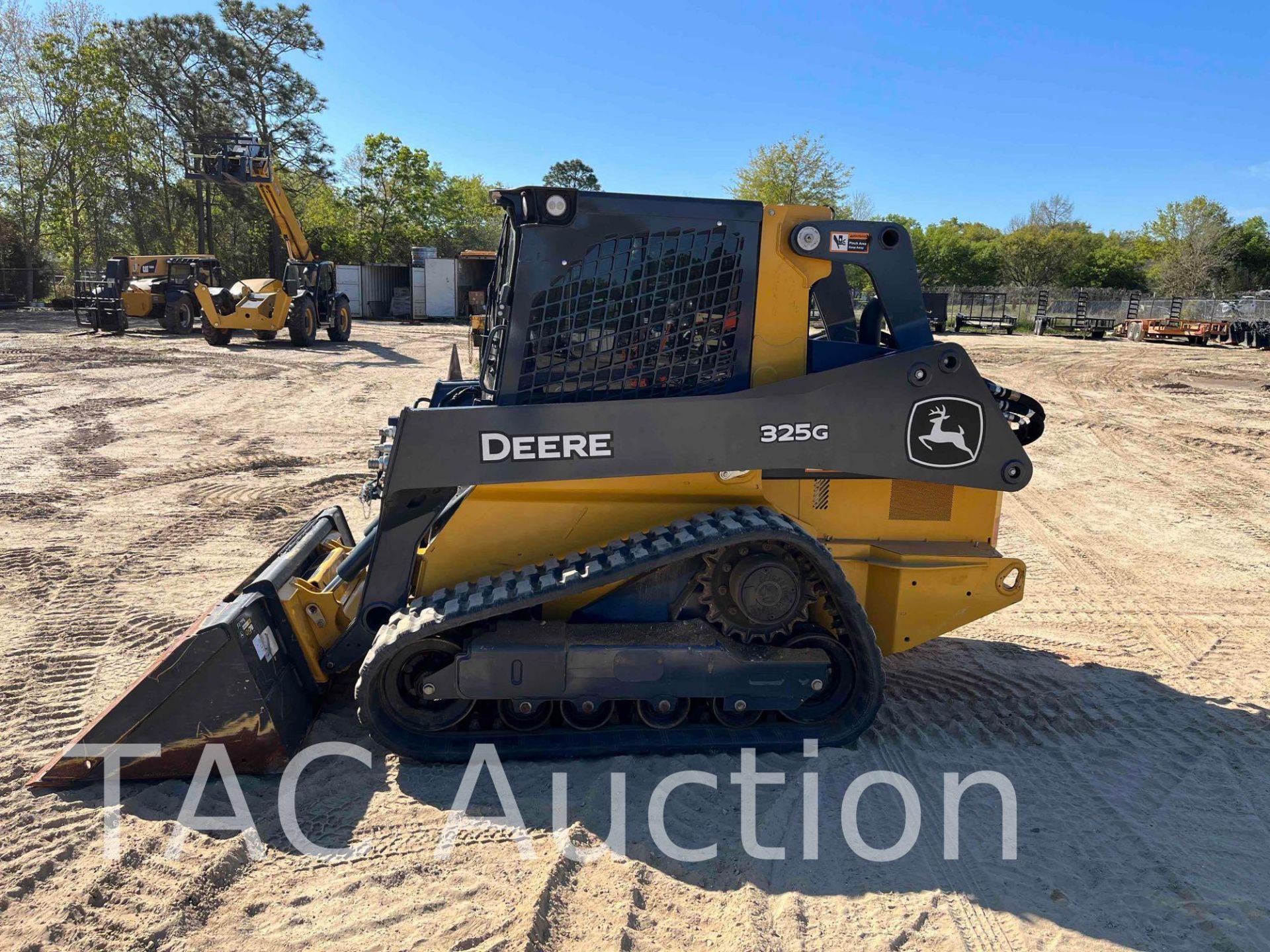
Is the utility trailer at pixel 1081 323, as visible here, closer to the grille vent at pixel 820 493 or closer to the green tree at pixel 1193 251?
the green tree at pixel 1193 251

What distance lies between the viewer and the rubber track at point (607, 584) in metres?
3.33

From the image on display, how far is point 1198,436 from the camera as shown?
11336 millimetres

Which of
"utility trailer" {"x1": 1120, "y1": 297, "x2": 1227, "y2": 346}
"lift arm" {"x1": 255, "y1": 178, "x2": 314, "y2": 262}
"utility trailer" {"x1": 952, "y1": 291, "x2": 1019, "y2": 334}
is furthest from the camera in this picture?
"utility trailer" {"x1": 952, "y1": 291, "x2": 1019, "y2": 334}

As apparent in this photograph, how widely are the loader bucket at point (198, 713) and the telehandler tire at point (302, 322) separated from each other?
1882cm

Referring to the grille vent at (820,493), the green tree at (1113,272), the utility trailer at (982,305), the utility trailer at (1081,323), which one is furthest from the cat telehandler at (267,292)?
the green tree at (1113,272)

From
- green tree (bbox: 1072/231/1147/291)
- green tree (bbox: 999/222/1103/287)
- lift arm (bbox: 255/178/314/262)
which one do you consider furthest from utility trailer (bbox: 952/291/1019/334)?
lift arm (bbox: 255/178/314/262)

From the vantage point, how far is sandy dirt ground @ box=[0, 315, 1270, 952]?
2.66 m

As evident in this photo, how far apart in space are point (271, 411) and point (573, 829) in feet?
34.3

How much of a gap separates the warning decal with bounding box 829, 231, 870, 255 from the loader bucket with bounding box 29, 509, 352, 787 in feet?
9.80

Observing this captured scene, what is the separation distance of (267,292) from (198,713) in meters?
19.7

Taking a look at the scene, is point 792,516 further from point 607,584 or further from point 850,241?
point 850,241

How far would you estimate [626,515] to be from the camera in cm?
369

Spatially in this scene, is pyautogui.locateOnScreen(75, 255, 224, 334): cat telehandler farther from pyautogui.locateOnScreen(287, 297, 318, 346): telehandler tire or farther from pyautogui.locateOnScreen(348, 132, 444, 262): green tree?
pyautogui.locateOnScreen(348, 132, 444, 262): green tree

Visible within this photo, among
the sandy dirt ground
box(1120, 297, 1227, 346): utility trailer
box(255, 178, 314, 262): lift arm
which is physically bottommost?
the sandy dirt ground
